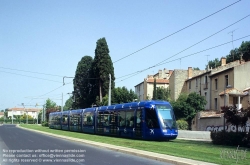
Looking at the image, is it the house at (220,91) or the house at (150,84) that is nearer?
the house at (220,91)

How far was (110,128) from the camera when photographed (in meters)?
37.1

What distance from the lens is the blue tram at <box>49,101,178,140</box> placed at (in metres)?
28.8

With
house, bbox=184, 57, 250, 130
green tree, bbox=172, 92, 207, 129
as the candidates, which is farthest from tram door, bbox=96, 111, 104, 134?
green tree, bbox=172, 92, 207, 129

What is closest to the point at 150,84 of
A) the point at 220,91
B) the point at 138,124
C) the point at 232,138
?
the point at 220,91

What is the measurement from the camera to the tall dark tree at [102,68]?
72.6 metres

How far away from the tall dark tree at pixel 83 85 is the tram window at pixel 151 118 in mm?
47168

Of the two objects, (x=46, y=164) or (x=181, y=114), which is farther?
(x=181, y=114)

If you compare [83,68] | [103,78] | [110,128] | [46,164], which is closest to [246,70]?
[110,128]

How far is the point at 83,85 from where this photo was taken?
3381 inches

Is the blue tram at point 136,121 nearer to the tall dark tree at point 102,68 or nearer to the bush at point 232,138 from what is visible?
the bush at point 232,138

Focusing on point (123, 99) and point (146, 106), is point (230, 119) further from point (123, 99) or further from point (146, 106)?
point (123, 99)

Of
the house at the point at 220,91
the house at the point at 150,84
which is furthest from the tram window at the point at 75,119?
the house at the point at 150,84

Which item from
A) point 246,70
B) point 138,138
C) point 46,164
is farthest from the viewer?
point 246,70

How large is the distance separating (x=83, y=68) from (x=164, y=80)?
69.2 feet
